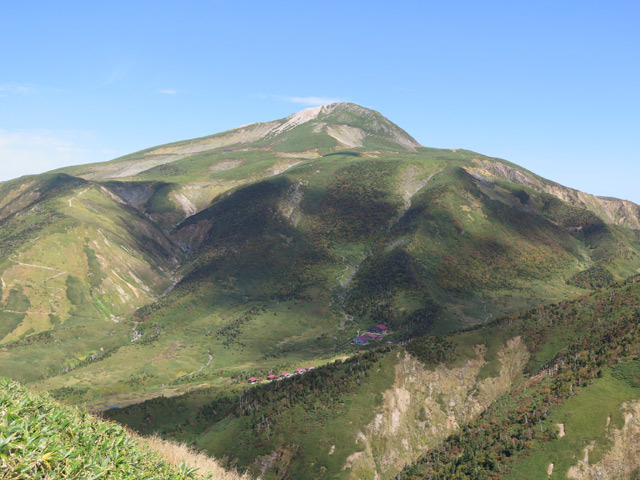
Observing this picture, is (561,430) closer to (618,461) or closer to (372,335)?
(618,461)

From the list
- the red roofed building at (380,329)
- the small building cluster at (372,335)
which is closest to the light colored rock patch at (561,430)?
the small building cluster at (372,335)

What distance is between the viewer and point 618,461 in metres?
58.0

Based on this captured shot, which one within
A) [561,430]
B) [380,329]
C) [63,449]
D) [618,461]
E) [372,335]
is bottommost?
[372,335]

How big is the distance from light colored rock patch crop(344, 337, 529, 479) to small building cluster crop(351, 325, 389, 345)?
59.2 m

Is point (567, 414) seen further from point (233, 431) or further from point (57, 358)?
point (57, 358)

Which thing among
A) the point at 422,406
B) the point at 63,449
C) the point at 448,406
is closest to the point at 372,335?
the point at 448,406

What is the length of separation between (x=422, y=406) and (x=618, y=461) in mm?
36130

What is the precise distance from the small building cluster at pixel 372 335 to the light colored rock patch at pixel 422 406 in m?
59.2

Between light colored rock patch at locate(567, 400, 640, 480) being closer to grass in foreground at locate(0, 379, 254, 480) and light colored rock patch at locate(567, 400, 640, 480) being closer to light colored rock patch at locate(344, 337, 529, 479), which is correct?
light colored rock patch at locate(344, 337, 529, 479)

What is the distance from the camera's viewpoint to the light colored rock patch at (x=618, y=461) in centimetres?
5703

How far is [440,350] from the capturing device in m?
98.8

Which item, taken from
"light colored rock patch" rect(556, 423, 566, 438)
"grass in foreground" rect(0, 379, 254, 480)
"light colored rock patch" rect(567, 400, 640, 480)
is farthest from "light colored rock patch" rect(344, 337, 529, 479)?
"grass in foreground" rect(0, 379, 254, 480)

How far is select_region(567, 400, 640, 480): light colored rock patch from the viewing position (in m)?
57.0

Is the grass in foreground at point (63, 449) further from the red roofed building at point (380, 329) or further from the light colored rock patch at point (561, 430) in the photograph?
the red roofed building at point (380, 329)
